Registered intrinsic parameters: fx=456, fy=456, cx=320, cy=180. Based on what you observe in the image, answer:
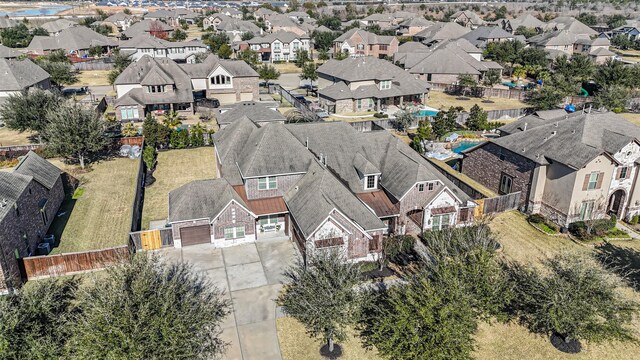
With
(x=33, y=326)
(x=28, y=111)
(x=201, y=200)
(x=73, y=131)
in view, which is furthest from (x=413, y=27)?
(x=33, y=326)

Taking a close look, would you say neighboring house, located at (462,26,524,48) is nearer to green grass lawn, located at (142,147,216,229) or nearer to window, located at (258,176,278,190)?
green grass lawn, located at (142,147,216,229)

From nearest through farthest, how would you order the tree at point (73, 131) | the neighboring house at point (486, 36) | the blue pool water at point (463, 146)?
the tree at point (73, 131) < the blue pool water at point (463, 146) < the neighboring house at point (486, 36)

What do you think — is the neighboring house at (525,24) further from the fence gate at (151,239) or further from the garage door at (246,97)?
the fence gate at (151,239)

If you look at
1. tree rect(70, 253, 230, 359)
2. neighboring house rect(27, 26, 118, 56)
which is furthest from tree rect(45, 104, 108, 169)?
neighboring house rect(27, 26, 118, 56)

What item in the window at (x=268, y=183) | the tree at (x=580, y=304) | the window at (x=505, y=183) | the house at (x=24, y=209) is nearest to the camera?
the tree at (x=580, y=304)

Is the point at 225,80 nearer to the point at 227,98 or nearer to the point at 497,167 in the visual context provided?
the point at 227,98

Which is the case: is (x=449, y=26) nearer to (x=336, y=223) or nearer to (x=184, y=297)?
(x=336, y=223)

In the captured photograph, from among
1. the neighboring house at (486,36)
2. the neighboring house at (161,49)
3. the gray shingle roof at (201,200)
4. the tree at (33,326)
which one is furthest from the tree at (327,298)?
the neighboring house at (486,36)
